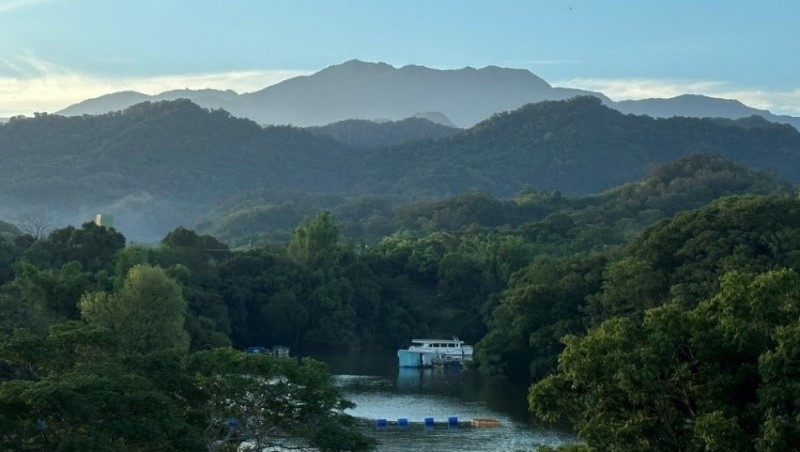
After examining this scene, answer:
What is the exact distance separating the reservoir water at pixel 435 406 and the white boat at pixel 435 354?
0.70 metres

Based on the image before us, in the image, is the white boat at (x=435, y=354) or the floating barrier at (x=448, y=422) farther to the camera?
the white boat at (x=435, y=354)

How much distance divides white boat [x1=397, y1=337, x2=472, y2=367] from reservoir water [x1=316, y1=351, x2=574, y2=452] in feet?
2.28

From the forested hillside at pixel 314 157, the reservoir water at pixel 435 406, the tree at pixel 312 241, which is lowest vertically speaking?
the reservoir water at pixel 435 406

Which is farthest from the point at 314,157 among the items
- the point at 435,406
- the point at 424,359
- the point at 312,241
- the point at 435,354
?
the point at 435,406

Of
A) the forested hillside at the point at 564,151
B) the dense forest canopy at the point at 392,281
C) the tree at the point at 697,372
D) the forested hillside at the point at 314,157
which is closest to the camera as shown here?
the tree at the point at 697,372

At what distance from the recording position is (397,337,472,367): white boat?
5669cm

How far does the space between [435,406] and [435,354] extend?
1513cm

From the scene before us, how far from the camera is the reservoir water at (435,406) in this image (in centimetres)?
3431

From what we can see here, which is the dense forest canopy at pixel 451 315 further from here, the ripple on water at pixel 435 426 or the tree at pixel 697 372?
the ripple on water at pixel 435 426

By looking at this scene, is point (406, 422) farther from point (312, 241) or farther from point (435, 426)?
point (312, 241)

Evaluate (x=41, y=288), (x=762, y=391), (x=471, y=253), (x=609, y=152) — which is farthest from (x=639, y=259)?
(x=609, y=152)

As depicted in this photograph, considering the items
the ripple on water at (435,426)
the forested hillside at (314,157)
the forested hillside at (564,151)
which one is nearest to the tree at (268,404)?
the ripple on water at (435,426)

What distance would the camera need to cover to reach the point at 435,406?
42312mm

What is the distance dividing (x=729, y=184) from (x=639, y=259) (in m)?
51.5
